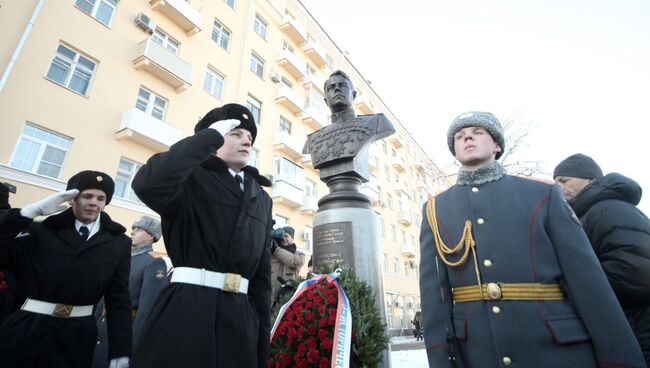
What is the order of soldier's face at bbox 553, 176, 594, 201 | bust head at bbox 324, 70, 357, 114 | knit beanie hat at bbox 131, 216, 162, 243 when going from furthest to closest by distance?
bust head at bbox 324, 70, 357, 114
knit beanie hat at bbox 131, 216, 162, 243
soldier's face at bbox 553, 176, 594, 201

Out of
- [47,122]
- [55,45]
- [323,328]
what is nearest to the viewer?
[323,328]

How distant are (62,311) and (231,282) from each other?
5.24 ft

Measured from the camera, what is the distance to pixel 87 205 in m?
2.79

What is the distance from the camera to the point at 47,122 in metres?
9.82

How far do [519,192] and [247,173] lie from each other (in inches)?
66.5

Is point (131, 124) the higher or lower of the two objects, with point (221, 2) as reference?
lower

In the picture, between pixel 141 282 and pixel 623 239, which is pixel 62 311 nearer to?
pixel 141 282

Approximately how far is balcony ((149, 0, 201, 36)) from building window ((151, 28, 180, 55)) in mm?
811

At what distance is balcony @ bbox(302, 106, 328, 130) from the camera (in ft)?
68.4

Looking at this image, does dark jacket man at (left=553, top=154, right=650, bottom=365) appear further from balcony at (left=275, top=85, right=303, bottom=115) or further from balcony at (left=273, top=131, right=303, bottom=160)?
balcony at (left=275, top=85, right=303, bottom=115)

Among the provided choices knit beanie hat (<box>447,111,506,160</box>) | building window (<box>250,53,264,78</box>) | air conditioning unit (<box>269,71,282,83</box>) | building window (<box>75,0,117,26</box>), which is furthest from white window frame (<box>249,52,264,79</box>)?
knit beanie hat (<box>447,111,506,160</box>)

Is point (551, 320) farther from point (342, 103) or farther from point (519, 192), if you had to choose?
point (342, 103)

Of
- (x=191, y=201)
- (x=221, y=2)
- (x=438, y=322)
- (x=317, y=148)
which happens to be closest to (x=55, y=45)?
(x=221, y=2)

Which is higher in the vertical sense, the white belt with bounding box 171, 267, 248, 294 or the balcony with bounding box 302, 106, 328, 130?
the balcony with bounding box 302, 106, 328, 130
